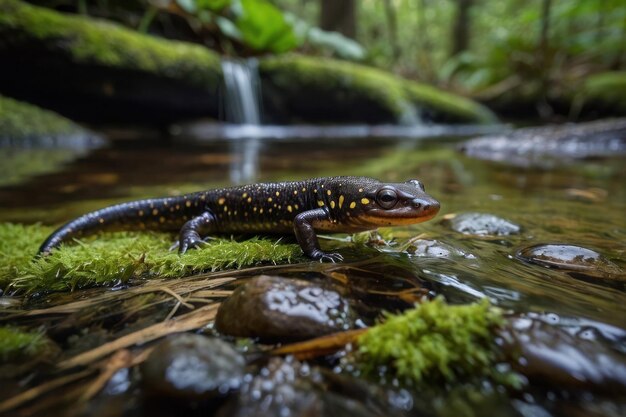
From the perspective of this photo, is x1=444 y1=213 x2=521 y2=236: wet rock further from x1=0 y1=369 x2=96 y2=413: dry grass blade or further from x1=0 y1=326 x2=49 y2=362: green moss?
x1=0 y1=326 x2=49 y2=362: green moss

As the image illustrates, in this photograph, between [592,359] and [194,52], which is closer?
[592,359]

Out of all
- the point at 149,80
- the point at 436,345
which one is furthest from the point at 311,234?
the point at 149,80

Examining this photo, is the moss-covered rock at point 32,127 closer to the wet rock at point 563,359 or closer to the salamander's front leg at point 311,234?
the salamander's front leg at point 311,234

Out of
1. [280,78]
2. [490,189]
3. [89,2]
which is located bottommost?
[490,189]

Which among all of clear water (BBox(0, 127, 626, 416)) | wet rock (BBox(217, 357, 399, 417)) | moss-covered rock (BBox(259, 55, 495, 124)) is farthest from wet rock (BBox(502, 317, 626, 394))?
moss-covered rock (BBox(259, 55, 495, 124))

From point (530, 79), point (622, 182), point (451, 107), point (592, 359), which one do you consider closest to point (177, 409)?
point (592, 359)

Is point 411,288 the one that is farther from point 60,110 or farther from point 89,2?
point 89,2

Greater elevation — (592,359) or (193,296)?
(592,359)
